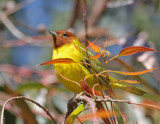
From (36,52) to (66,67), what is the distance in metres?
4.72

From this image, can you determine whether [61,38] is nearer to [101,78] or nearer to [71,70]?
[71,70]

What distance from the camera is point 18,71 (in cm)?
352

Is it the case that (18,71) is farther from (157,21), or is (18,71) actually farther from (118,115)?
(157,21)

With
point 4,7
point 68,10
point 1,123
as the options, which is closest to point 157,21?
point 68,10

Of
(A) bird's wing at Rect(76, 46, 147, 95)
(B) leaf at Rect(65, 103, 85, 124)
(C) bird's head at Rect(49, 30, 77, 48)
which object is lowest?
(B) leaf at Rect(65, 103, 85, 124)

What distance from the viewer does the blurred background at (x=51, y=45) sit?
2.49 metres

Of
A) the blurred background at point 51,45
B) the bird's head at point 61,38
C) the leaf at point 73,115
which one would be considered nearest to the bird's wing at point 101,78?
the blurred background at point 51,45

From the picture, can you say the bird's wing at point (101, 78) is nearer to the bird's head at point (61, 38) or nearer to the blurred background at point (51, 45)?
the blurred background at point (51, 45)

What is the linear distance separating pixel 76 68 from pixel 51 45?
1712 millimetres

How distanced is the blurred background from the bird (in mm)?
179

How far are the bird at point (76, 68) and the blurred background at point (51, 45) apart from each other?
0.59ft

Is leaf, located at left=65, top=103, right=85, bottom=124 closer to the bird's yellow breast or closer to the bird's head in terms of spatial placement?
the bird's yellow breast

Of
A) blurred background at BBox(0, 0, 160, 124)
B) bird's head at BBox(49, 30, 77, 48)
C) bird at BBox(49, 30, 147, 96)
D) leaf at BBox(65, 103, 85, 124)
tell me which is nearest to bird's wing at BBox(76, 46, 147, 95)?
bird at BBox(49, 30, 147, 96)

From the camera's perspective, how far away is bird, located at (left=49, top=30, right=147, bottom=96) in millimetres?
2102
